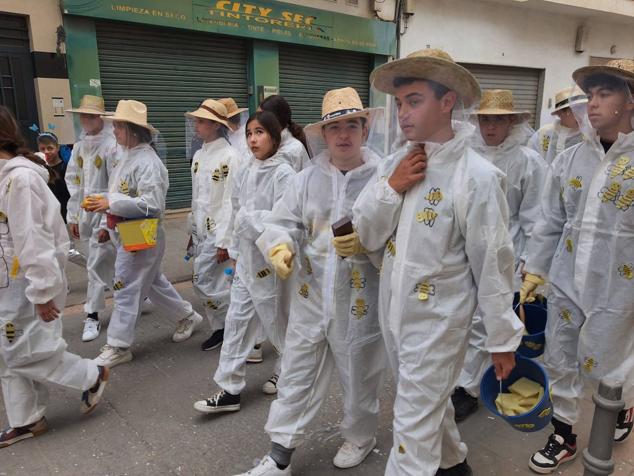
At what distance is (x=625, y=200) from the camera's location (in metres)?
2.30

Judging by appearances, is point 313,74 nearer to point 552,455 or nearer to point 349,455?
point 349,455

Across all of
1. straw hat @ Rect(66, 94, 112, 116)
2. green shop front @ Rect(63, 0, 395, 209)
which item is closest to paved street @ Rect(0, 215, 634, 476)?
straw hat @ Rect(66, 94, 112, 116)

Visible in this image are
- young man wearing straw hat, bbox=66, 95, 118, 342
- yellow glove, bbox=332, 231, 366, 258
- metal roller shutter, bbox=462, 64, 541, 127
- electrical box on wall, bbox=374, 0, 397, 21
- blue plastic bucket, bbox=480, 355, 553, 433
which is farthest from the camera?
metal roller shutter, bbox=462, 64, 541, 127

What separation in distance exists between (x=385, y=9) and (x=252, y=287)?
919cm

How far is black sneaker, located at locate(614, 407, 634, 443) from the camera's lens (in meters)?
2.87

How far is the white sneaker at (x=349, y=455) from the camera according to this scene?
8.74 ft

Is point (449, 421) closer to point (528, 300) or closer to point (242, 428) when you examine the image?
point (528, 300)

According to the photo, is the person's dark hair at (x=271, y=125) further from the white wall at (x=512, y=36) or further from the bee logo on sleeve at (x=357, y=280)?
the white wall at (x=512, y=36)

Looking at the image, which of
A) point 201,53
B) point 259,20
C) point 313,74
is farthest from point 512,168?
point 313,74

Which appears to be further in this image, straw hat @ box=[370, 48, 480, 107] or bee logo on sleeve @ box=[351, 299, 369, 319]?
bee logo on sleeve @ box=[351, 299, 369, 319]

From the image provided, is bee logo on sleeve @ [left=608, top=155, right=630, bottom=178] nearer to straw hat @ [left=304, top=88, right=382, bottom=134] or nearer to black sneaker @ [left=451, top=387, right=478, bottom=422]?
straw hat @ [left=304, top=88, right=382, bottom=134]

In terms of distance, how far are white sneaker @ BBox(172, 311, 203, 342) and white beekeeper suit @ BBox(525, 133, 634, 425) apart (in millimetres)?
2825

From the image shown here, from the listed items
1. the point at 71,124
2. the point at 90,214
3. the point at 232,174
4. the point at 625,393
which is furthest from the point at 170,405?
the point at 71,124

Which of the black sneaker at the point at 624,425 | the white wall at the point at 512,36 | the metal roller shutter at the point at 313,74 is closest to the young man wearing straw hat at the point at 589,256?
the black sneaker at the point at 624,425
